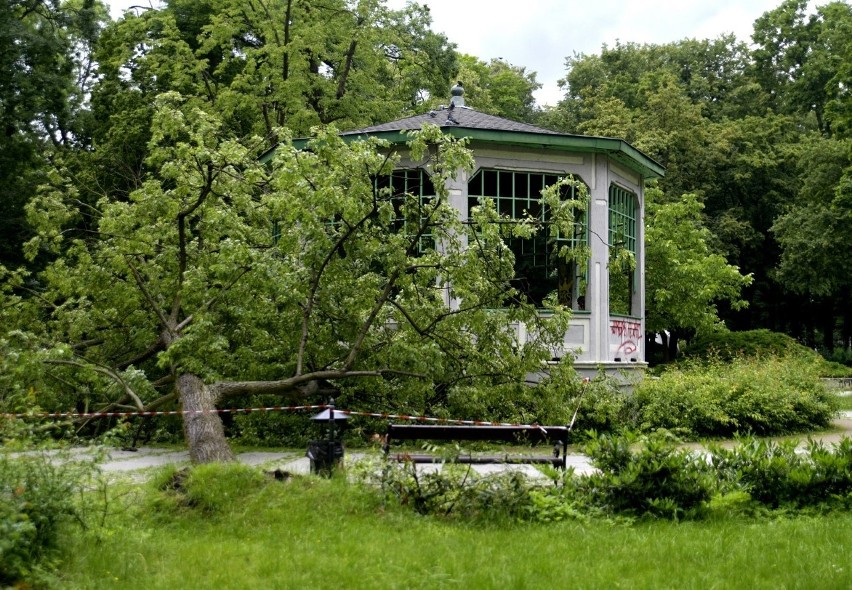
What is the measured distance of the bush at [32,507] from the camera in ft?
17.4

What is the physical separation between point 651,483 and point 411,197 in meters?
5.47

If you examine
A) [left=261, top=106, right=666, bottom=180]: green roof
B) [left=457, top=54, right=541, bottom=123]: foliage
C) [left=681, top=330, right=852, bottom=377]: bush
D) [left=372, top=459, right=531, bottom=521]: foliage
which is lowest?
[left=372, top=459, right=531, bottom=521]: foliage

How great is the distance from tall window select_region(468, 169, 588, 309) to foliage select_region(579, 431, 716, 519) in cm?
407

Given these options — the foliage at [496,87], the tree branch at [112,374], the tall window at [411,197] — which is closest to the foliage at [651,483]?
the tall window at [411,197]

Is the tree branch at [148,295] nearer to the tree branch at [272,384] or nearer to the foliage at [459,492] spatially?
the tree branch at [272,384]

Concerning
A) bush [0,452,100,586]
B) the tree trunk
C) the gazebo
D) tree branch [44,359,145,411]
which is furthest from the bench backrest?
the gazebo

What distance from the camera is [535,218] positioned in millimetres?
12219

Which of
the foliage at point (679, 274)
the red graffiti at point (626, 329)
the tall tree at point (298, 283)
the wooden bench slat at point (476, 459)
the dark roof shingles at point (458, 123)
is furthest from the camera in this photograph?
the foliage at point (679, 274)

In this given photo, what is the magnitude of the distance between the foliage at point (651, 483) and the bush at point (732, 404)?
6.83m

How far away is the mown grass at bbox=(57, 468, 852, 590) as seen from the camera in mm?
5895

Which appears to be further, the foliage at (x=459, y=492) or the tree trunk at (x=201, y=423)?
the tree trunk at (x=201, y=423)

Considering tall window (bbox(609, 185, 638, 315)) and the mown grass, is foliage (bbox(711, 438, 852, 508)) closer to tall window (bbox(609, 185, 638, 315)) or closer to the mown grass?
the mown grass

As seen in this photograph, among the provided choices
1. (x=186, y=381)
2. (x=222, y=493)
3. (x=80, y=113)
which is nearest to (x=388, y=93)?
(x=80, y=113)

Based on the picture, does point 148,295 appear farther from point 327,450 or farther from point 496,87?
point 496,87
